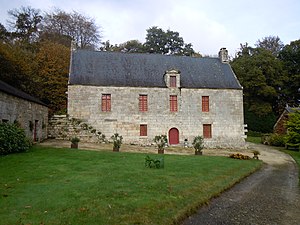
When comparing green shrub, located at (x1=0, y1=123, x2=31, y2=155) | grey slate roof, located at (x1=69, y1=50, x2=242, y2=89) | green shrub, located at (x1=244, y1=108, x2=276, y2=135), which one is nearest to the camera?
green shrub, located at (x1=0, y1=123, x2=31, y2=155)

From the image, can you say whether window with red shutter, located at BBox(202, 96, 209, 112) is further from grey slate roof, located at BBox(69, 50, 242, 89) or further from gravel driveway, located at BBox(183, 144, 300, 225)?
gravel driveway, located at BBox(183, 144, 300, 225)

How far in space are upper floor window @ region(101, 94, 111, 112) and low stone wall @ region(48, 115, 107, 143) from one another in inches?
74.5

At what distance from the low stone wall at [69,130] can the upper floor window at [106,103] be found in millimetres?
1892

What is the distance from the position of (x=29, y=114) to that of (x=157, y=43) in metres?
32.1

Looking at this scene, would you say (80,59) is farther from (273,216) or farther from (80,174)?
(273,216)

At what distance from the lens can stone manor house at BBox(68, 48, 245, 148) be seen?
2205 centimetres

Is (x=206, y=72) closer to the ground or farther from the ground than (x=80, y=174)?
farther from the ground

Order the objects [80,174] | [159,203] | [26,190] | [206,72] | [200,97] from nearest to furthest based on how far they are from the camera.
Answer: [159,203] → [26,190] → [80,174] → [200,97] → [206,72]

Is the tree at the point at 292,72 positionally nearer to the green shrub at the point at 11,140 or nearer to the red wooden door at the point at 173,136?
the red wooden door at the point at 173,136

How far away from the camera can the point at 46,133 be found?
20.8 m

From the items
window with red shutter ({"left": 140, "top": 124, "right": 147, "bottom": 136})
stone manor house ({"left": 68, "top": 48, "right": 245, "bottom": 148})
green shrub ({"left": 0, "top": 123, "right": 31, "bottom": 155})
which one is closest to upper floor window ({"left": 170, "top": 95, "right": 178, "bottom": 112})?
stone manor house ({"left": 68, "top": 48, "right": 245, "bottom": 148})

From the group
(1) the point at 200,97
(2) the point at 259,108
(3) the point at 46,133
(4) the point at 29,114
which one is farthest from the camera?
(2) the point at 259,108

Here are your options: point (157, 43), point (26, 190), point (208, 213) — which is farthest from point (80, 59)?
point (157, 43)

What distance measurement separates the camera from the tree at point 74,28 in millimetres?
34500
